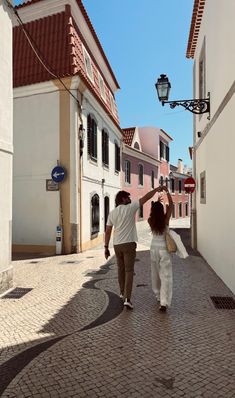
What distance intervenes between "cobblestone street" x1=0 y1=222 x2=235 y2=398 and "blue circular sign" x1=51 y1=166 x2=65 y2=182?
4.84 meters

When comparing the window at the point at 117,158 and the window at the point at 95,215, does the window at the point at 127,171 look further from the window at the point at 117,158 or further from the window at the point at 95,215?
the window at the point at 95,215

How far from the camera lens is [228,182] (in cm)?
604

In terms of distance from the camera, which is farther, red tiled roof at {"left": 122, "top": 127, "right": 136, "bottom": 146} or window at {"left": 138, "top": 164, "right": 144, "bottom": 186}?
window at {"left": 138, "top": 164, "right": 144, "bottom": 186}

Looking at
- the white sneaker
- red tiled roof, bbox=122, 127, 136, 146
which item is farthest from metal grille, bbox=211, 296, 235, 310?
red tiled roof, bbox=122, 127, 136, 146

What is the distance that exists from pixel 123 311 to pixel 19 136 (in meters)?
8.86

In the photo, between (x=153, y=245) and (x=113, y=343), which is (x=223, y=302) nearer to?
(x=153, y=245)

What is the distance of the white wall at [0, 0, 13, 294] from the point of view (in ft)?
19.7

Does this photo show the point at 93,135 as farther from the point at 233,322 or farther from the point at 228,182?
the point at 233,322

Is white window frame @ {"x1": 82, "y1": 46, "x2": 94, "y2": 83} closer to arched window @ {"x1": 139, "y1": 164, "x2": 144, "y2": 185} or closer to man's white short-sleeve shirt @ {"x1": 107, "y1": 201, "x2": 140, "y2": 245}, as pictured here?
man's white short-sleeve shirt @ {"x1": 107, "y1": 201, "x2": 140, "y2": 245}

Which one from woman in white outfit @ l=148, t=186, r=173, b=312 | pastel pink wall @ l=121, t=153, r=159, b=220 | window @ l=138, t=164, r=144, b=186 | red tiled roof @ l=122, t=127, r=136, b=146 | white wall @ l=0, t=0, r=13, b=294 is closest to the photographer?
woman in white outfit @ l=148, t=186, r=173, b=312

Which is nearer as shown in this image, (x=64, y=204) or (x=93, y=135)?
(x=64, y=204)

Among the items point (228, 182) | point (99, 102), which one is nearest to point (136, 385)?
point (228, 182)

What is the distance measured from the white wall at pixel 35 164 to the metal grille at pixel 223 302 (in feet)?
22.5

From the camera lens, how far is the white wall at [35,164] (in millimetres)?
11289
